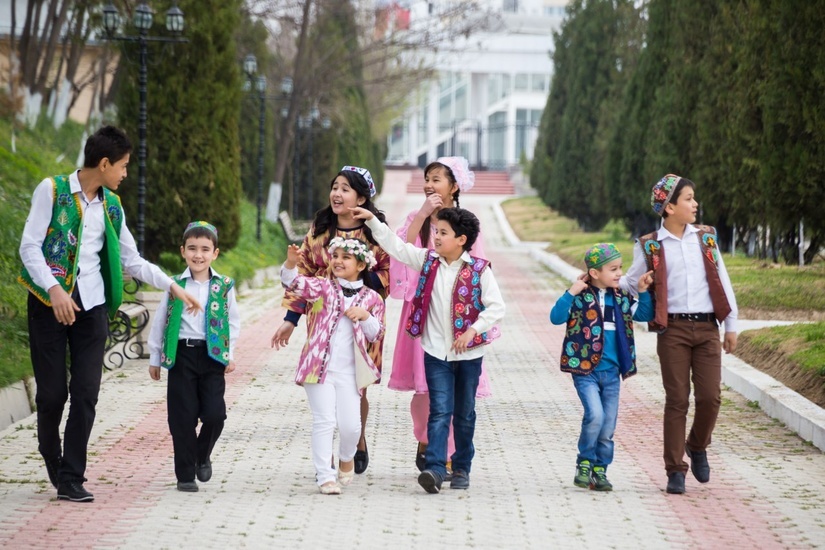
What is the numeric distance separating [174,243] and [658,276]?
15835 millimetres

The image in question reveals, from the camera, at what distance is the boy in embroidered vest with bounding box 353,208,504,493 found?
7.73 meters

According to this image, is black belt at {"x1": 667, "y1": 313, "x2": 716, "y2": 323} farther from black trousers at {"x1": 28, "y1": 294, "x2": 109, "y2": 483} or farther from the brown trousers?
black trousers at {"x1": 28, "y1": 294, "x2": 109, "y2": 483}

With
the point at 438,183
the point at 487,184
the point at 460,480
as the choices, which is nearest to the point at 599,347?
the point at 460,480

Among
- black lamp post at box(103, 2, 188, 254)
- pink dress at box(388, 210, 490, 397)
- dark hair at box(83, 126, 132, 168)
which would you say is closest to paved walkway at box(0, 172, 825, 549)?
pink dress at box(388, 210, 490, 397)

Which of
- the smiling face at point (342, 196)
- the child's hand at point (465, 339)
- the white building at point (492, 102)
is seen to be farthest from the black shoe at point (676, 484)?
the white building at point (492, 102)

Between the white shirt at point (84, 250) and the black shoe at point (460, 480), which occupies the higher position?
the white shirt at point (84, 250)

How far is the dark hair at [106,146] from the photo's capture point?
731cm

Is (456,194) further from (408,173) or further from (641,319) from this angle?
(408,173)

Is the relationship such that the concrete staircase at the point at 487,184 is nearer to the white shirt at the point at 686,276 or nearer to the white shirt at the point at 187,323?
the white shirt at the point at 686,276

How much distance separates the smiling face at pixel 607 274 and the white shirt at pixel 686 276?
0.07 metres

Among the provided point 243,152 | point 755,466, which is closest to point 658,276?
point 755,466

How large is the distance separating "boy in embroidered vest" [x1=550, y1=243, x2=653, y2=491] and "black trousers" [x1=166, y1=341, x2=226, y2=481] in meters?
1.86

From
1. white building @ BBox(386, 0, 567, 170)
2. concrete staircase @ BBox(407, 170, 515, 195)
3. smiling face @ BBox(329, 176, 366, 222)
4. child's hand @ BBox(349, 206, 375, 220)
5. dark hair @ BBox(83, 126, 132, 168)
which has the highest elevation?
dark hair @ BBox(83, 126, 132, 168)

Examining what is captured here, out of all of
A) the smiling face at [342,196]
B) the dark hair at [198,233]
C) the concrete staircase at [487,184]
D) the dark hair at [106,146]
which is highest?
the dark hair at [106,146]
